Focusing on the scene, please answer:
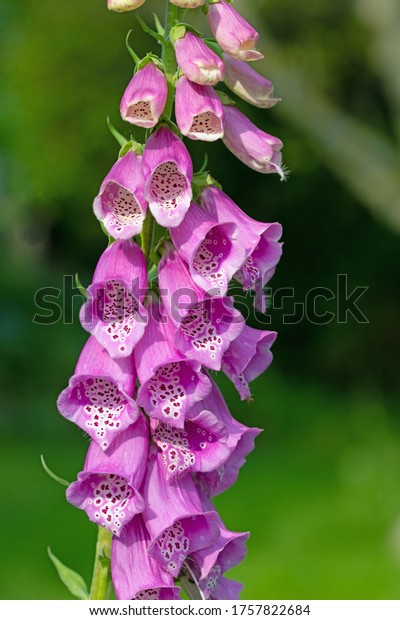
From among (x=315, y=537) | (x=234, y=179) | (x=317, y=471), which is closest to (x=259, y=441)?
(x=317, y=471)

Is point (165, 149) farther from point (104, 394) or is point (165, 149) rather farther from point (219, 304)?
point (104, 394)

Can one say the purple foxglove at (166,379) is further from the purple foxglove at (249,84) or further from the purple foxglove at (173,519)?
the purple foxglove at (249,84)

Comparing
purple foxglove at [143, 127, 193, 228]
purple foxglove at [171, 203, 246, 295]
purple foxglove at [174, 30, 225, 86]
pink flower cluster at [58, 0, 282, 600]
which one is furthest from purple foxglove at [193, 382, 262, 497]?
purple foxglove at [174, 30, 225, 86]

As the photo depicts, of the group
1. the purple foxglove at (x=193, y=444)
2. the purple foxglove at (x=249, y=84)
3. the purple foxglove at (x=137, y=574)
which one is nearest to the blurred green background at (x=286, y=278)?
the purple foxglove at (x=137, y=574)

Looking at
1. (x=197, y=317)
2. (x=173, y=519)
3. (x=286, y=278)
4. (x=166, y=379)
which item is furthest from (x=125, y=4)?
(x=286, y=278)

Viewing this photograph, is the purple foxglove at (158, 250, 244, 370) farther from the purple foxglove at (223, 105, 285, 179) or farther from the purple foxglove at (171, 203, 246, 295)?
the purple foxglove at (223, 105, 285, 179)

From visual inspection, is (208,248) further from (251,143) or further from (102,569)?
(102,569)
